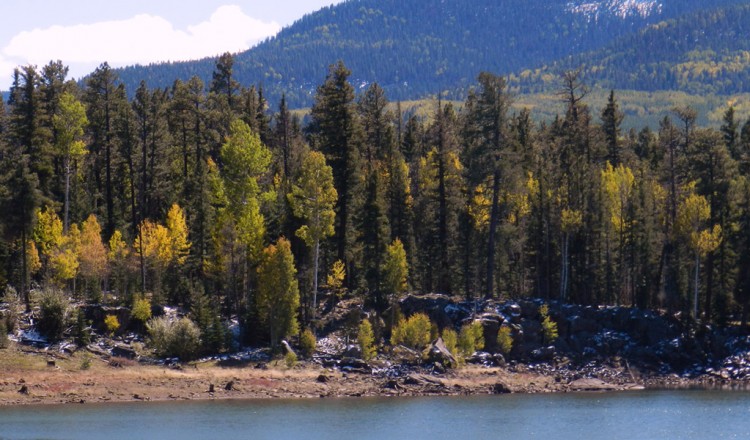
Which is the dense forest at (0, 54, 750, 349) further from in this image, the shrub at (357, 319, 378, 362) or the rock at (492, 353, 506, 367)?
the rock at (492, 353, 506, 367)

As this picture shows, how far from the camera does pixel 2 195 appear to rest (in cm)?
7256

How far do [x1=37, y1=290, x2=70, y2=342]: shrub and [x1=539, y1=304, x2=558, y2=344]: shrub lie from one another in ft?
107

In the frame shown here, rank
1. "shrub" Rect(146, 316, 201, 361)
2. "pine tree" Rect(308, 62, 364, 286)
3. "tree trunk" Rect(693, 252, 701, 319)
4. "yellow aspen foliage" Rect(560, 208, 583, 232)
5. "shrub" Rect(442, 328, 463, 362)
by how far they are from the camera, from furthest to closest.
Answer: "pine tree" Rect(308, 62, 364, 286)
"yellow aspen foliage" Rect(560, 208, 583, 232)
"tree trunk" Rect(693, 252, 701, 319)
"shrub" Rect(442, 328, 463, 362)
"shrub" Rect(146, 316, 201, 361)

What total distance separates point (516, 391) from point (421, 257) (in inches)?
786

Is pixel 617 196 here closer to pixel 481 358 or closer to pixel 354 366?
pixel 481 358

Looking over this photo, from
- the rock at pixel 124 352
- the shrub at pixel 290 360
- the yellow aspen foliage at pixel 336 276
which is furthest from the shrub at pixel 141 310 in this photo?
the yellow aspen foliage at pixel 336 276

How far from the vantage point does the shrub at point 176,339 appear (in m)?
68.8

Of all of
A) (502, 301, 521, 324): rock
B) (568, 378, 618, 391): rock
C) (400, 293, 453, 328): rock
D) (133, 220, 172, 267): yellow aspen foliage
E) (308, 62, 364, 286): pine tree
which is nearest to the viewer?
(568, 378, 618, 391): rock

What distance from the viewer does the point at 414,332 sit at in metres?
70.6

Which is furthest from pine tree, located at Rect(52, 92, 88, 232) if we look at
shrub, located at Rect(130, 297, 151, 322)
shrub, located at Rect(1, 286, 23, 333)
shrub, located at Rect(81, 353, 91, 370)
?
shrub, located at Rect(81, 353, 91, 370)

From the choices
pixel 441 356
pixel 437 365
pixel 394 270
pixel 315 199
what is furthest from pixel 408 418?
pixel 315 199

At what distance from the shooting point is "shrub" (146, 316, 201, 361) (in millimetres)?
68812

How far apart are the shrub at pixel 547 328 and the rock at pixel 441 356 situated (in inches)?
292

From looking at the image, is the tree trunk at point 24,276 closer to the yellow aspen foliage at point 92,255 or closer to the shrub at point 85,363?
the yellow aspen foliage at point 92,255
